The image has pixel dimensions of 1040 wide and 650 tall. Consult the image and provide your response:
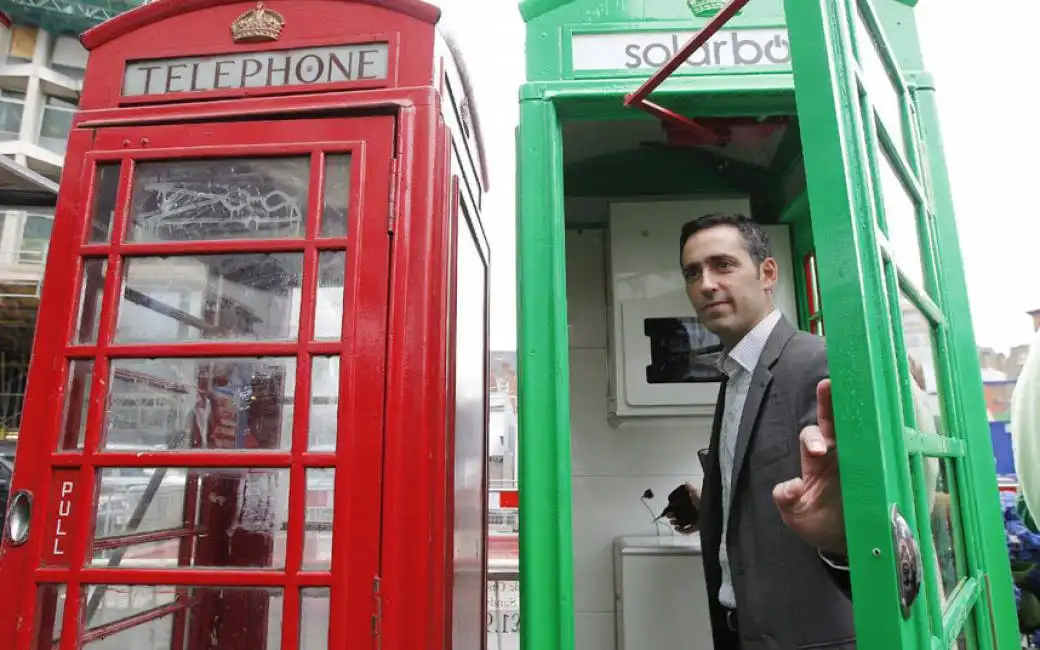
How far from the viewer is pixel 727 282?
181 cm

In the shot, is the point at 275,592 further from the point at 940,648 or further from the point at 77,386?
the point at 940,648

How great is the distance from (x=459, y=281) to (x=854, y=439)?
132 cm

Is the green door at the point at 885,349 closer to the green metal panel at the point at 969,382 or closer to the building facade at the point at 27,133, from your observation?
the green metal panel at the point at 969,382

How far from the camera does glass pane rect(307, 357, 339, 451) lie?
1.45 metres

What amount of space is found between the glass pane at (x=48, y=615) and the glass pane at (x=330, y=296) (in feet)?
2.86

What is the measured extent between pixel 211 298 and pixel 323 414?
0.52 m

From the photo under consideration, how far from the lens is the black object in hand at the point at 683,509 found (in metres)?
2.39

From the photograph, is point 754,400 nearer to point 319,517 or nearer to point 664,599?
point 319,517

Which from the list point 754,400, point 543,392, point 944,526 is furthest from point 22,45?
point 944,526

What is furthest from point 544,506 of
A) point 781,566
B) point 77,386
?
point 77,386

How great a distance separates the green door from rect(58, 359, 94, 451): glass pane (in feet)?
5.55

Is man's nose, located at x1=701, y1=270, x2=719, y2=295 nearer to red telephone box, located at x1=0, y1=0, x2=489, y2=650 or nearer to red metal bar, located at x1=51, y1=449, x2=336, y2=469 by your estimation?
red telephone box, located at x1=0, y1=0, x2=489, y2=650

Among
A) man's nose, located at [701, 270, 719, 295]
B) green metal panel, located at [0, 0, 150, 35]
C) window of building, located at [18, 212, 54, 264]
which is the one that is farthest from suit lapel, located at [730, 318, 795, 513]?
Result: green metal panel, located at [0, 0, 150, 35]

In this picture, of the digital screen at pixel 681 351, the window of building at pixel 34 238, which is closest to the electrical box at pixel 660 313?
the digital screen at pixel 681 351
